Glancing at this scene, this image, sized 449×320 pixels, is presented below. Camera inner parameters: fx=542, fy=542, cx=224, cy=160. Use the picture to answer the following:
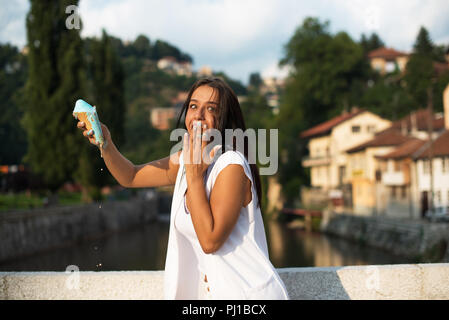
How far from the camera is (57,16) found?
29.1 m

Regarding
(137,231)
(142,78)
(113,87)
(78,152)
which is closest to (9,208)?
(78,152)

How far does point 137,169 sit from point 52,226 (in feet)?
88.9

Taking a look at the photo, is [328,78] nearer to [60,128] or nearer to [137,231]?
[137,231]

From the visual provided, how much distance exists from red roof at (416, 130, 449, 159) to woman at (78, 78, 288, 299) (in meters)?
31.7

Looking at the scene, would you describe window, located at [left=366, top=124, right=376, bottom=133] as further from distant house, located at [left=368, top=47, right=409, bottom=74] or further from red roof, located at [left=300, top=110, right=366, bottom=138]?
distant house, located at [left=368, top=47, right=409, bottom=74]

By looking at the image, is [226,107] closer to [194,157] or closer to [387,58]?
[194,157]

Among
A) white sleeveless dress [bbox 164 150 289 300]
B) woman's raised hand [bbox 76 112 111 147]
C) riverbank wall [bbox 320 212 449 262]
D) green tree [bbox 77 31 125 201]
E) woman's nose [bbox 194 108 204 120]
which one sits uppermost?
green tree [bbox 77 31 125 201]

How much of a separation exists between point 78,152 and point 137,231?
16353 mm

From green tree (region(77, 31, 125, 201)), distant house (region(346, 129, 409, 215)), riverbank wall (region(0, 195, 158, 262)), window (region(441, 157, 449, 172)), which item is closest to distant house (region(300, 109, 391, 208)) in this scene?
distant house (region(346, 129, 409, 215))

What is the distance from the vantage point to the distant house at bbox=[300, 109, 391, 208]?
49.1 m

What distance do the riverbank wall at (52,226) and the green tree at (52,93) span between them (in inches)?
92.4

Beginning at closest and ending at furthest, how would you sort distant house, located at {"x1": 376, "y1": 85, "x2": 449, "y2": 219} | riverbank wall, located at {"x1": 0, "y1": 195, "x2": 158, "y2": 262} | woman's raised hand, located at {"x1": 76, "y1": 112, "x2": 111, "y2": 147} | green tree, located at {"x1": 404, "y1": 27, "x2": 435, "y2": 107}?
woman's raised hand, located at {"x1": 76, "y1": 112, "x2": 111, "y2": 147}, riverbank wall, located at {"x1": 0, "y1": 195, "x2": 158, "y2": 262}, distant house, located at {"x1": 376, "y1": 85, "x2": 449, "y2": 219}, green tree, located at {"x1": 404, "y1": 27, "x2": 435, "y2": 107}

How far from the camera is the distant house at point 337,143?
49.1 metres

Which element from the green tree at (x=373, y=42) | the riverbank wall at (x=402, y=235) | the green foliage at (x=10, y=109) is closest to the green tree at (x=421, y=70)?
the riverbank wall at (x=402, y=235)
